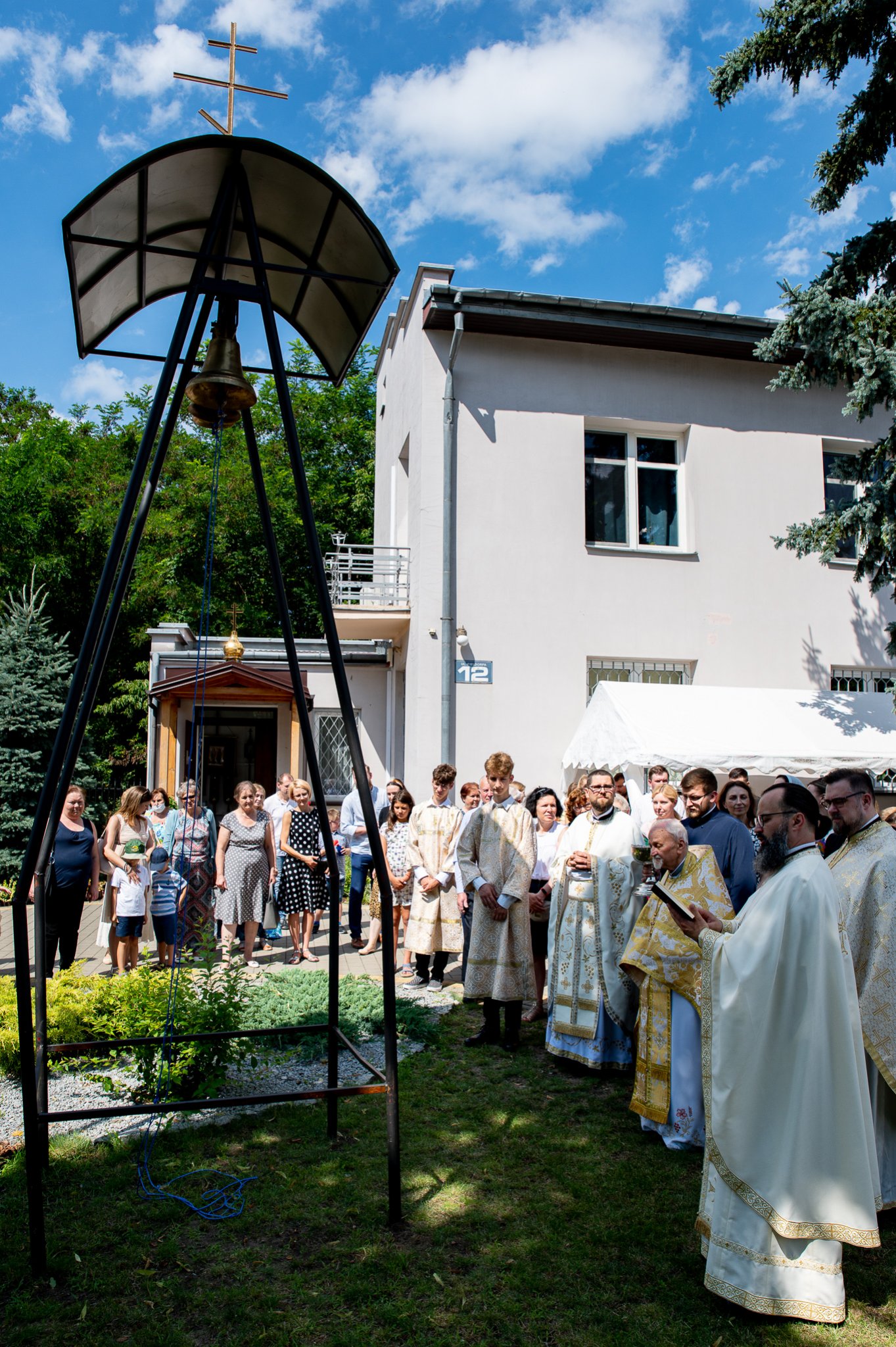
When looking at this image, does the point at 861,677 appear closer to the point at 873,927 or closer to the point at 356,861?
the point at 356,861

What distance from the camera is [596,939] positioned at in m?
6.42

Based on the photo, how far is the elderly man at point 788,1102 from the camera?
3482mm

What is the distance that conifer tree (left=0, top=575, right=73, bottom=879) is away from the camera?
48.8ft

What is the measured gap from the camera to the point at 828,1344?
3.36m

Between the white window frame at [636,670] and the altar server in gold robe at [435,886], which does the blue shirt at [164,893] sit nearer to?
the altar server in gold robe at [435,886]

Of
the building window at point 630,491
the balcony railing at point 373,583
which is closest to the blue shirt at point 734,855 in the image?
the balcony railing at point 373,583

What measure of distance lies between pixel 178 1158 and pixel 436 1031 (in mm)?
2632

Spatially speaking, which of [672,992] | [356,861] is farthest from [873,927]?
[356,861]

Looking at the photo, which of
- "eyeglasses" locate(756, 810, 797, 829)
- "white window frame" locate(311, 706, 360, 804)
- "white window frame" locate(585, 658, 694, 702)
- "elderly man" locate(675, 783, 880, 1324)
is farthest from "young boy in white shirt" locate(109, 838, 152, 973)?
"white window frame" locate(585, 658, 694, 702)

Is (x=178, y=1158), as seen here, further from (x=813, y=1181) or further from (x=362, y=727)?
(x=362, y=727)

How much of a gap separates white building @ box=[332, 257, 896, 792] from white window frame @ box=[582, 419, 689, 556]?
Answer: 1.3 inches

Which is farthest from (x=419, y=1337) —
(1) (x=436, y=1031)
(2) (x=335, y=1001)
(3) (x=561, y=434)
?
(3) (x=561, y=434)

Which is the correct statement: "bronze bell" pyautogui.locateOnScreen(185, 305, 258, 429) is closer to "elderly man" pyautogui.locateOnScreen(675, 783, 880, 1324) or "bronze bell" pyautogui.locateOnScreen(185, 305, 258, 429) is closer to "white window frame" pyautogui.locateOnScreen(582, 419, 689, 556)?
"elderly man" pyautogui.locateOnScreen(675, 783, 880, 1324)

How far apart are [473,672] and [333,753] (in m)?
4.09
